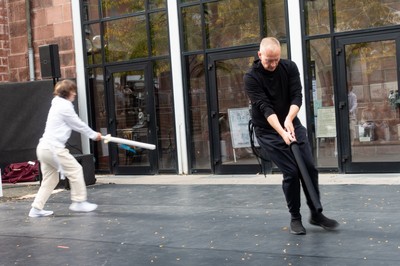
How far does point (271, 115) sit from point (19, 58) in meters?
11.0

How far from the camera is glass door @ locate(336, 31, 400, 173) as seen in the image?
36.8ft

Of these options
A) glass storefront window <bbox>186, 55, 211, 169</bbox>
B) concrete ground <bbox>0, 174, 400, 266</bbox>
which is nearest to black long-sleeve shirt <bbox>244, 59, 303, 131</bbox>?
concrete ground <bbox>0, 174, 400, 266</bbox>

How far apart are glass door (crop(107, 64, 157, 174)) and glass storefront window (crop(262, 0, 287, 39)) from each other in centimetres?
287

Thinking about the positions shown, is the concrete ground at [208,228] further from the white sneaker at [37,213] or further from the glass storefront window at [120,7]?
the glass storefront window at [120,7]

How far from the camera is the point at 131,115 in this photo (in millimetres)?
14219

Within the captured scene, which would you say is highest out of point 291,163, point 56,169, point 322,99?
point 322,99

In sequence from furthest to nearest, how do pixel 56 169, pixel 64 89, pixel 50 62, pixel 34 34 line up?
pixel 34 34 → pixel 50 62 → pixel 56 169 → pixel 64 89

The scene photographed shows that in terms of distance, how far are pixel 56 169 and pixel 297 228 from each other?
12.0ft

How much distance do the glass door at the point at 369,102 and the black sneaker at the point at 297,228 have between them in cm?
532

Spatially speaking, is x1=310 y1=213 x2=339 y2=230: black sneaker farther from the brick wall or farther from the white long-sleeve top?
the brick wall

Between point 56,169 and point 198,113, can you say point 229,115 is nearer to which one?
point 198,113

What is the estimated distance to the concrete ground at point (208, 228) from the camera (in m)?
5.61

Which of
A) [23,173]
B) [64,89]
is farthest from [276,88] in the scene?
[23,173]

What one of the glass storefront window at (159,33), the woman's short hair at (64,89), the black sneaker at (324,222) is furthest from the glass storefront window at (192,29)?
the black sneaker at (324,222)
